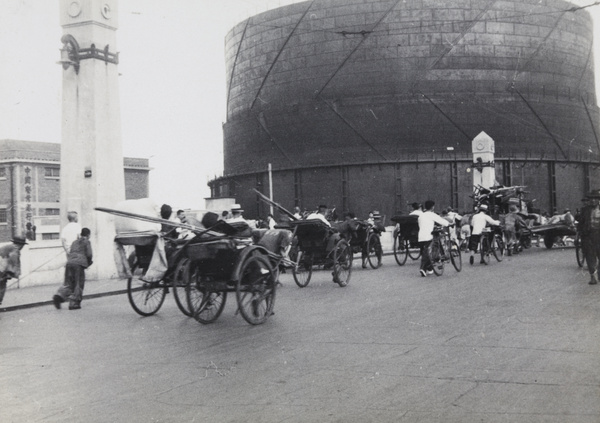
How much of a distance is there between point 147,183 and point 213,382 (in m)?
60.8

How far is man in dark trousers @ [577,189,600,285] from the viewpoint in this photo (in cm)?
1229

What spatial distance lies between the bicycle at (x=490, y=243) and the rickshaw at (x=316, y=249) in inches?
217

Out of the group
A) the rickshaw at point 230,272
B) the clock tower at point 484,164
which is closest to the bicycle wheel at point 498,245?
the rickshaw at point 230,272

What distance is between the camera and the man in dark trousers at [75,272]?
11.1m

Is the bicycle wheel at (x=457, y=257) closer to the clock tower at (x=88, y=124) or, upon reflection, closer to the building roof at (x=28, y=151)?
the clock tower at (x=88, y=124)

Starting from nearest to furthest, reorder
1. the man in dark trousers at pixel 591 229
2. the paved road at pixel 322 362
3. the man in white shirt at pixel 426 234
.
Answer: the paved road at pixel 322 362, the man in dark trousers at pixel 591 229, the man in white shirt at pixel 426 234

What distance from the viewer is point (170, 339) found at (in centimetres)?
775

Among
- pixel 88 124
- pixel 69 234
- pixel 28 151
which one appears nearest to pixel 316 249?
pixel 69 234

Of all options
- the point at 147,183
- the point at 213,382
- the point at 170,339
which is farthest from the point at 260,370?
the point at 147,183

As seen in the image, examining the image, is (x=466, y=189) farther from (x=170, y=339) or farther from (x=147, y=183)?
(x=147, y=183)

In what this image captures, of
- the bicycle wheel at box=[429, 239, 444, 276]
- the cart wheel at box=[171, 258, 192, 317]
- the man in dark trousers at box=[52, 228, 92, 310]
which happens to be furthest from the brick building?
the cart wheel at box=[171, 258, 192, 317]

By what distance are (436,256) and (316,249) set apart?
2996 mm

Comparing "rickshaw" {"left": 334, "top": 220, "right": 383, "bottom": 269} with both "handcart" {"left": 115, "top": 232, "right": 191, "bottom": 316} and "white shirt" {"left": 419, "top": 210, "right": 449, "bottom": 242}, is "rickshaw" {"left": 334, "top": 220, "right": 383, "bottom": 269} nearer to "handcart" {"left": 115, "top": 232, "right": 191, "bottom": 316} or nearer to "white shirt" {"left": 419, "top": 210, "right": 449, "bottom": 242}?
"white shirt" {"left": 419, "top": 210, "right": 449, "bottom": 242}

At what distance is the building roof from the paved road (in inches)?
1627
